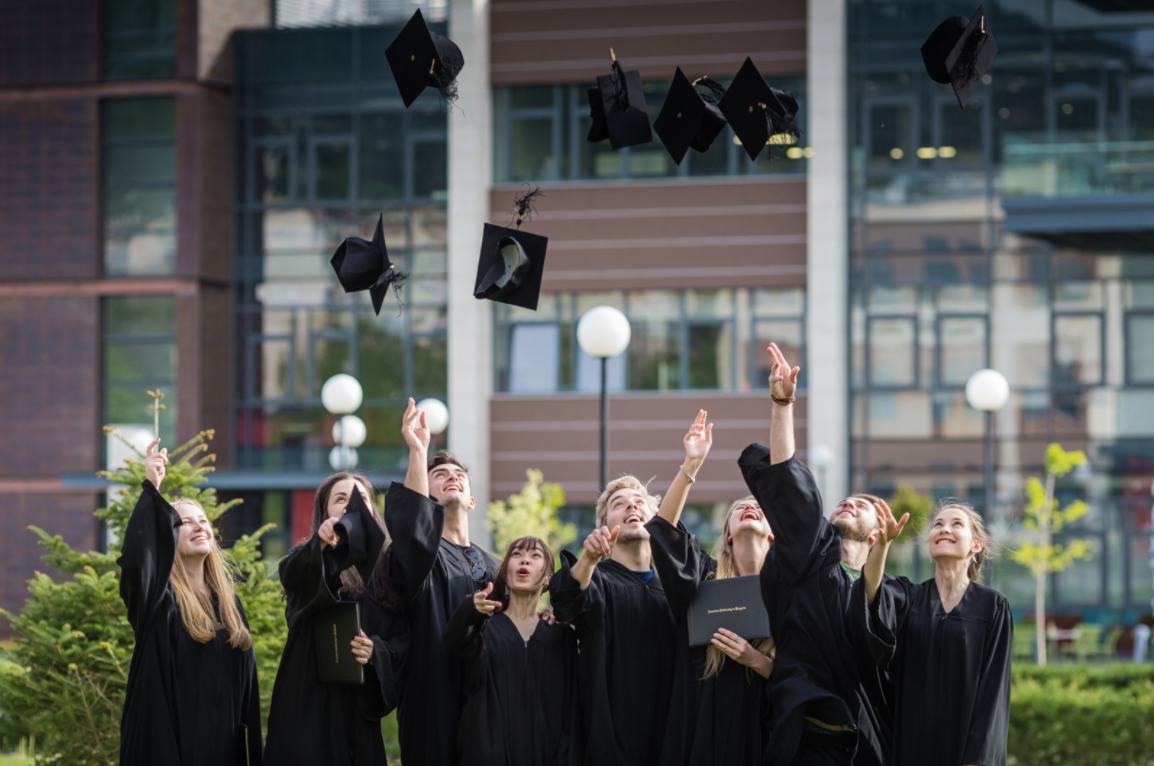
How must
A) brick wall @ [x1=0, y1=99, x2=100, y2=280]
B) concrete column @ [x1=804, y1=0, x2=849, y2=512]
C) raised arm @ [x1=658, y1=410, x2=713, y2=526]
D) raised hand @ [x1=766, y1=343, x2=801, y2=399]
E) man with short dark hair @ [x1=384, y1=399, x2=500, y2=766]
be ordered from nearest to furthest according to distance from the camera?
raised hand @ [x1=766, y1=343, x2=801, y2=399]
raised arm @ [x1=658, y1=410, x2=713, y2=526]
man with short dark hair @ [x1=384, y1=399, x2=500, y2=766]
concrete column @ [x1=804, y1=0, x2=849, y2=512]
brick wall @ [x1=0, y1=99, x2=100, y2=280]

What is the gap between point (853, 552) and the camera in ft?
18.2

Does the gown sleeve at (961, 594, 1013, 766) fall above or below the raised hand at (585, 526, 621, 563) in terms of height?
below

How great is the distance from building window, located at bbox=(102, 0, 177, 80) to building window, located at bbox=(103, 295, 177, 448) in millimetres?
4045

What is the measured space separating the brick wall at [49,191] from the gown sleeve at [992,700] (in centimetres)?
2100

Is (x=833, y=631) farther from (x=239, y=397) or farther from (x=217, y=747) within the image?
(x=239, y=397)

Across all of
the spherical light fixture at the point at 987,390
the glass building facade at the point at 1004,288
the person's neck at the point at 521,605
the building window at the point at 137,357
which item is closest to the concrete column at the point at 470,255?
the building window at the point at 137,357

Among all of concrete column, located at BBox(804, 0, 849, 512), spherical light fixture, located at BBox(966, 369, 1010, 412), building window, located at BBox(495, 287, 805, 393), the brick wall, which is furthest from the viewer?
the brick wall

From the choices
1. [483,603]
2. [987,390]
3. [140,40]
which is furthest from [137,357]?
[483,603]

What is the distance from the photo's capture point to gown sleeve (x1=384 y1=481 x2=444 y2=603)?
17.5 feet

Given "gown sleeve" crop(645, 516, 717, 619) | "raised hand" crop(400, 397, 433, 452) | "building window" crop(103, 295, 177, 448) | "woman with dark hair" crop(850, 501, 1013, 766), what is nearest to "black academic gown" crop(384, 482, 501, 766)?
"raised hand" crop(400, 397, 433, 452)

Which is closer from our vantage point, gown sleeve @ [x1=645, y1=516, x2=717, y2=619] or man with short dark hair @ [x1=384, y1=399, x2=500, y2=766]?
gown sleeve @ [x1=645, y1=516, x2=717, y2=619]

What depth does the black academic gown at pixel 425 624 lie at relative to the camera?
17.6 feet

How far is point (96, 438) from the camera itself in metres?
23.1

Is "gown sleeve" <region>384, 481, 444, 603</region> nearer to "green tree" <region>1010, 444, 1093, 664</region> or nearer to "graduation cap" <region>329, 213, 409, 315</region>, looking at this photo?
"graduation cap" <region>329, 213, 409, 315</region>
